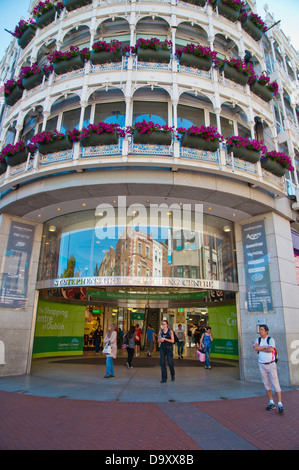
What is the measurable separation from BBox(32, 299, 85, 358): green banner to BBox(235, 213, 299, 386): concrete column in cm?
1003

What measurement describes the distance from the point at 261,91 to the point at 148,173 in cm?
735

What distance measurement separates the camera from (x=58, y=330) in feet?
55.8

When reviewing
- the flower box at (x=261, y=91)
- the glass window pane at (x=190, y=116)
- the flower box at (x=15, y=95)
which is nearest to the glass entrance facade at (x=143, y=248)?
the glass window pane at (x=190, y=116)

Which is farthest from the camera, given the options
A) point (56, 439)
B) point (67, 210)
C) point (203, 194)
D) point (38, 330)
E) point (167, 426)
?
point (38, 330)

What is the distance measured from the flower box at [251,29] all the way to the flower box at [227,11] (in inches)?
21.6

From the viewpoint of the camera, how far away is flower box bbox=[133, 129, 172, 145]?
1051 cm

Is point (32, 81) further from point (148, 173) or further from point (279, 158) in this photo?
point (279, 158)

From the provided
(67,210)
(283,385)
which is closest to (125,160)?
(67,210)

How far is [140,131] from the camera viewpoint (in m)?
10.5

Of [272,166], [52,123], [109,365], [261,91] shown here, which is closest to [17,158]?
[52,123]

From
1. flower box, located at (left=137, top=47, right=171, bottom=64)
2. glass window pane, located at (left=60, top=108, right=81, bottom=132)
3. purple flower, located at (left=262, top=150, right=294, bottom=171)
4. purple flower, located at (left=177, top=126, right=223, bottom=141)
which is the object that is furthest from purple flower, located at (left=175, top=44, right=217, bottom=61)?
glass window pane, located at (left=60, top=108, right=81, bottom=132)

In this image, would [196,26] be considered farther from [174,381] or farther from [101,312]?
[101,312]

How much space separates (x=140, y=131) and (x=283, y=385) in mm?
10318

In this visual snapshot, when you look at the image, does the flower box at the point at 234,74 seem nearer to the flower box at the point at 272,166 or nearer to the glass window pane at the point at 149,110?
the glass window pane at the point at 149,110
